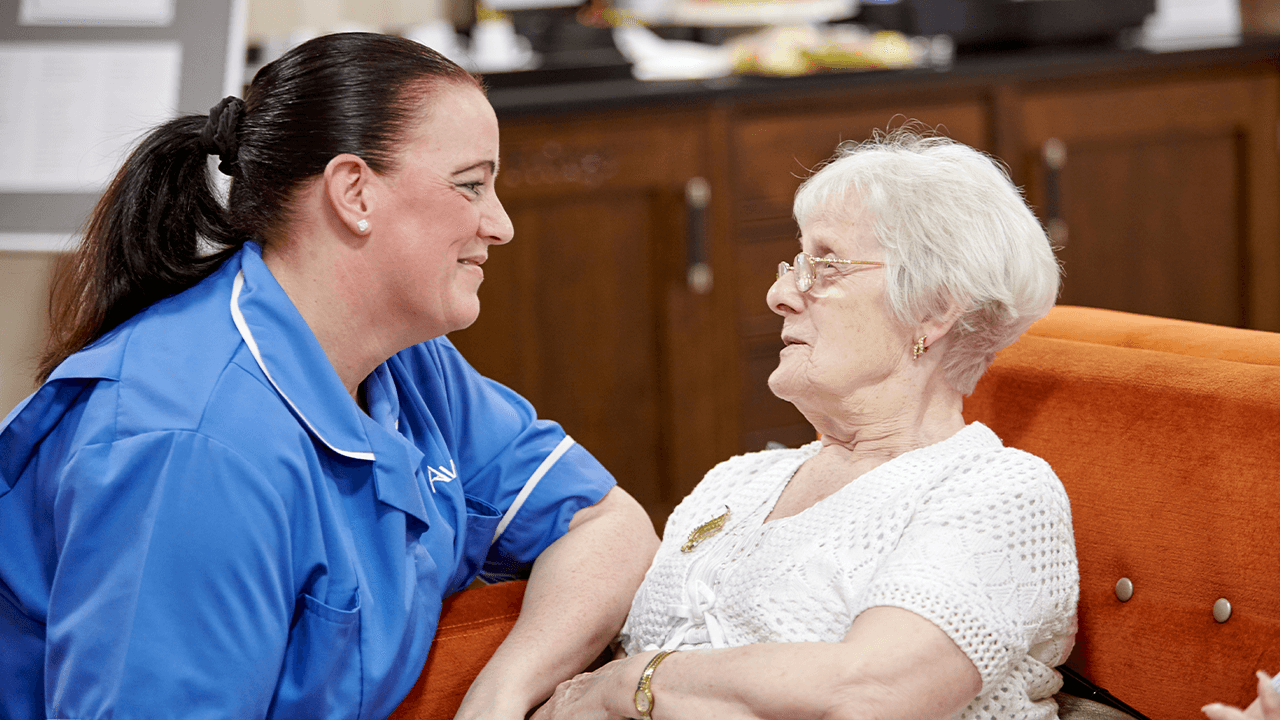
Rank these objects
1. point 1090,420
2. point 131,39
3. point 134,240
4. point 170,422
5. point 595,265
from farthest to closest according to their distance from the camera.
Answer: point 595,265, point 131,39, point 1090,420, point 134,240, point 170,422

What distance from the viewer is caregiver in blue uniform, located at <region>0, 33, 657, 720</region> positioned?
116cm

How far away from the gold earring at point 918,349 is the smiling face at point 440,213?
1.64 ft

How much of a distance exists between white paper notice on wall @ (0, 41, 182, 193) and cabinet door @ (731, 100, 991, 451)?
1492 mm

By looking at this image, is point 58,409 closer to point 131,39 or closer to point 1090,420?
point 1090,420

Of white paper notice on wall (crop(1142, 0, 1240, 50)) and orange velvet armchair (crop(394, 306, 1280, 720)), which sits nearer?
orange velvet armchair (crop(394, 306, 1280, 720))

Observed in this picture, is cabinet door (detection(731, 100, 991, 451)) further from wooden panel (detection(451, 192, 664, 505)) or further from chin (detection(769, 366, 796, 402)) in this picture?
chin (detection(769, 366, 796, 402))

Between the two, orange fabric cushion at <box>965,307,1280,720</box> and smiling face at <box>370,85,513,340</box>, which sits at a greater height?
smiling face at <box>370,85,513,340</box>

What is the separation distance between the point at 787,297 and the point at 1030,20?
103 inches

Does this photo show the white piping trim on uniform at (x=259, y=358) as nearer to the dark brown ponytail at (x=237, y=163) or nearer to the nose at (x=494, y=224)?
the dark brown ponytail at (x=237, y=163)

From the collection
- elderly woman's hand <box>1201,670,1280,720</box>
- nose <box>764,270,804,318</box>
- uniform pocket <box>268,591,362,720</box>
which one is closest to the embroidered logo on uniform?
uniform pocket <box>268,591,362,720</box>

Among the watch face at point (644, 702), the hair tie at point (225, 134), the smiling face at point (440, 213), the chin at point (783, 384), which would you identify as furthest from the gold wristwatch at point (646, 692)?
the hair tie at point (225, 134)

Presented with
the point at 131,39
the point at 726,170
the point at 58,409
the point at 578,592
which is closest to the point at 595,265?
the point at 726,170

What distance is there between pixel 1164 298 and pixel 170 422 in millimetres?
3436

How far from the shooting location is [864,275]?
1.39 metres
